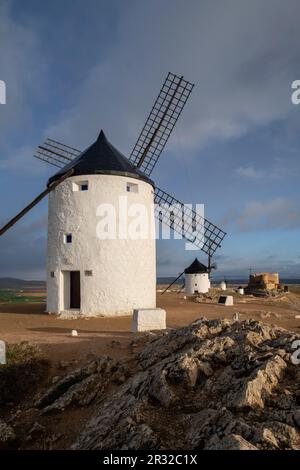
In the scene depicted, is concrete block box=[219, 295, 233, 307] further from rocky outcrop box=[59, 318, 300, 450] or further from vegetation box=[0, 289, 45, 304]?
vegetation box=[0, 289, 45, 304]

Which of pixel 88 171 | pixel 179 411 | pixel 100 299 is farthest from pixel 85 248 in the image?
pixel 179 411

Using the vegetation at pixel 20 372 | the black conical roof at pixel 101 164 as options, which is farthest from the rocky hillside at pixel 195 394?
the black conical roof at pixel 101 164

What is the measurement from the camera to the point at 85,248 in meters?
19.0

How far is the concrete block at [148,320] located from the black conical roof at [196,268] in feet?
101

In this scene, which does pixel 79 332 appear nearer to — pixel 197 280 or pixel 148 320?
pixel 148 320

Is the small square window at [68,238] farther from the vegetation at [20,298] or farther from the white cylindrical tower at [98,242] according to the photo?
the vegetation at [20,298]

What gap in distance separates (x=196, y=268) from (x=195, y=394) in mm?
37879

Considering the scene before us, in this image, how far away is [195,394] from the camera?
674 centimetres

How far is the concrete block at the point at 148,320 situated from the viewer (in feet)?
43.4

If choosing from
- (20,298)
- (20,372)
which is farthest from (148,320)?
(20,298)

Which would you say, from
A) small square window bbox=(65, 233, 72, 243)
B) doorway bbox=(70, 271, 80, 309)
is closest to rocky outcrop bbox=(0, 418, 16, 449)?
small square window bbox=(65, 233, 72, 243)

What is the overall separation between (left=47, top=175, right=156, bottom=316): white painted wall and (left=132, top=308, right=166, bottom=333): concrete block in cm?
575

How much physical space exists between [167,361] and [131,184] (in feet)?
46.1
